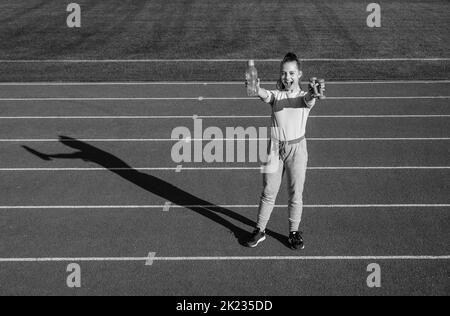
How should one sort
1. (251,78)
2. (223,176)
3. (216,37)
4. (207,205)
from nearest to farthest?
(251,78) → (207,205) → (223,176) → (216,37)

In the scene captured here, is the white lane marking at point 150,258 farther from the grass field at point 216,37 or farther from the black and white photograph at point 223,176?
the grass field at point 216,37

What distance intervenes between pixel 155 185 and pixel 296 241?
2801 mm

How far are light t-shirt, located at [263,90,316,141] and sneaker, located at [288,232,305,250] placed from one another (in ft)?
4.18

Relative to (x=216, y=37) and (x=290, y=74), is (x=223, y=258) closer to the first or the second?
(x=290, y=74)

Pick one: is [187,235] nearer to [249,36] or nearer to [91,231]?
[91,231]

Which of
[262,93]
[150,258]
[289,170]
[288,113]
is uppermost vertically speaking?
[262,93]

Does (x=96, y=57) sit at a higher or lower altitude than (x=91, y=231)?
higher

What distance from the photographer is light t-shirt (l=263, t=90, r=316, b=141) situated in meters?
5.70

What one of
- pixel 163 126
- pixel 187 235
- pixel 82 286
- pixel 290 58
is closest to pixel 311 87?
pixel 290 58

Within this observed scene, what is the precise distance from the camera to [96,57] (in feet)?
60.1

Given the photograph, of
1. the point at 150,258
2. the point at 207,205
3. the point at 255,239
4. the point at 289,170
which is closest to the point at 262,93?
the point at 289,170

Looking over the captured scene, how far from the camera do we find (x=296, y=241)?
629 centimetres


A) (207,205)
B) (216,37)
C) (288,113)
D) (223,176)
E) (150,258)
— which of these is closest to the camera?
(288,113)
